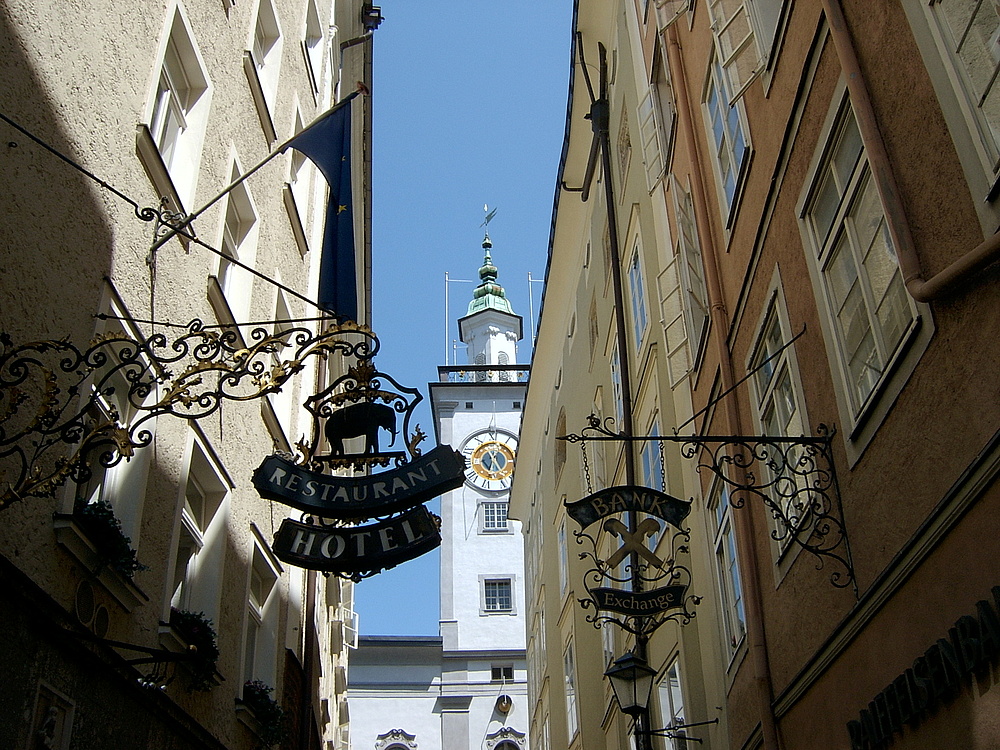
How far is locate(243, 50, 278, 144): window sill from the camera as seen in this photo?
1345cm

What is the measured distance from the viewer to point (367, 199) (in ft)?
80.3

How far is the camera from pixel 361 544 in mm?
6828

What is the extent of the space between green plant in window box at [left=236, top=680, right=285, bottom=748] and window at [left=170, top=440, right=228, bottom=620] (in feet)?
4.92

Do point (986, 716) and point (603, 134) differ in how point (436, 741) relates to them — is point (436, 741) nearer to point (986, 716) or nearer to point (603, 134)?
point (603, 134)

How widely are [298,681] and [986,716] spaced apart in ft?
39.1

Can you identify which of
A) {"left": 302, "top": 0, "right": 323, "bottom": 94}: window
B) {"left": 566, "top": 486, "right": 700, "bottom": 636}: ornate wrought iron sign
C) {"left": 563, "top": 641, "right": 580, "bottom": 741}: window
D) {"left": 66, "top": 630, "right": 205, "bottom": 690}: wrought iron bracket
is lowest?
{"left": 66, "top": 630, "right": 205, "bottom": 690}: wrought iron bracket

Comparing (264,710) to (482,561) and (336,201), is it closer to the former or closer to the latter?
(336,201)

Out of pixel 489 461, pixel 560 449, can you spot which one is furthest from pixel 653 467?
pixel 489 461

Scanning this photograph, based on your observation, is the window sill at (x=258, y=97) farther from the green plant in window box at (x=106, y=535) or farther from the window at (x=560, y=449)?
the window at (x=560, y=449)

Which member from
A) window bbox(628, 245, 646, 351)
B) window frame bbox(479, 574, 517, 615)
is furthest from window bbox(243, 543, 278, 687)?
window frame bbox(479, 574, 517, 615)

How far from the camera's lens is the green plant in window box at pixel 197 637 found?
9578mm

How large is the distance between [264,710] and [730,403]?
20.1 ft

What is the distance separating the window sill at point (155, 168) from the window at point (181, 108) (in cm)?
20

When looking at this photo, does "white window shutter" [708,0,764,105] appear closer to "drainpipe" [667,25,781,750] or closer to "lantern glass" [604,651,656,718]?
"drainpipe" [667,25,781,750]
